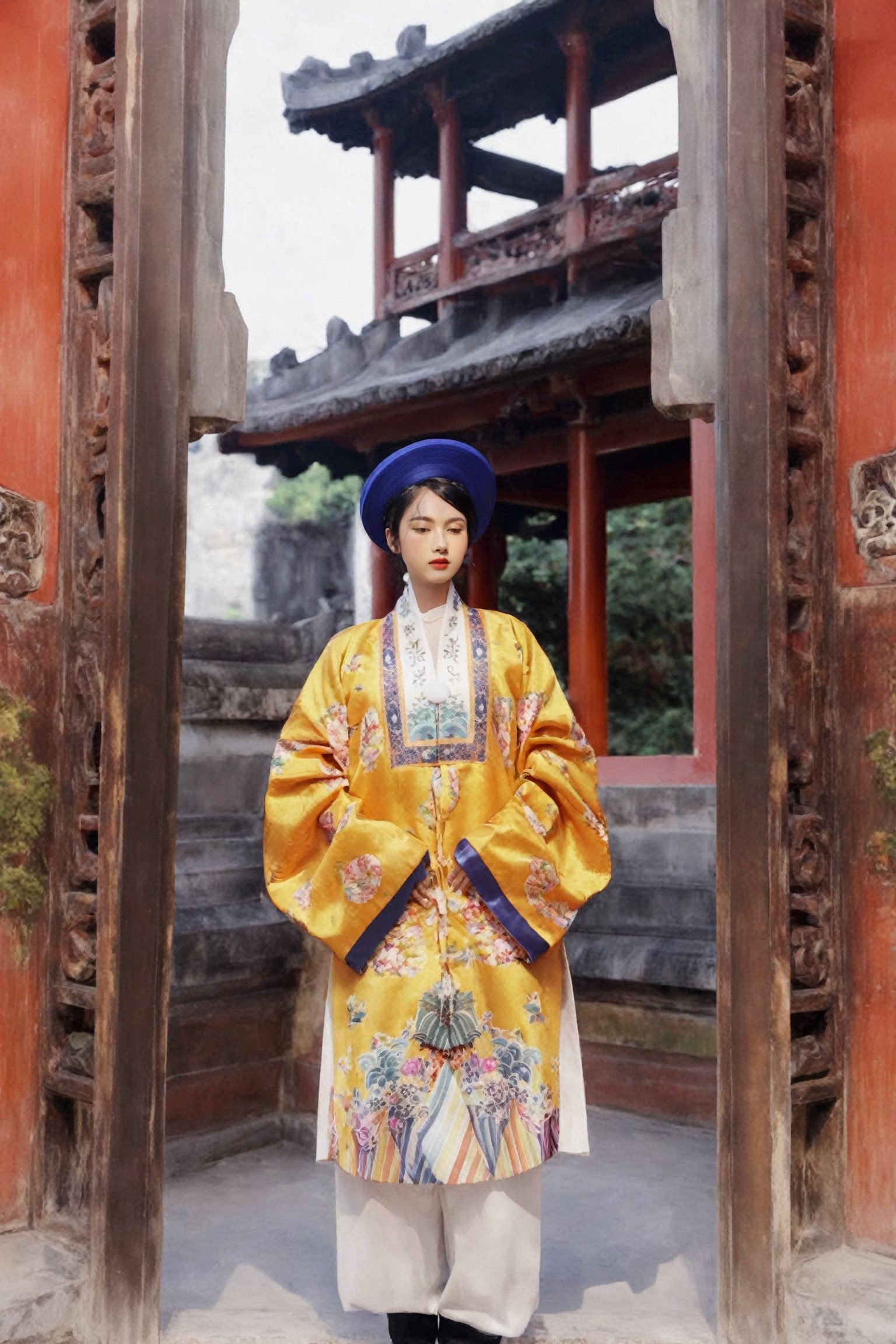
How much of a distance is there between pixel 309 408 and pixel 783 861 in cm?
763

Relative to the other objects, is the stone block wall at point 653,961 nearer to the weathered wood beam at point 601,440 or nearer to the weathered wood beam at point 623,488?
the weathered wood beam at point 601,440

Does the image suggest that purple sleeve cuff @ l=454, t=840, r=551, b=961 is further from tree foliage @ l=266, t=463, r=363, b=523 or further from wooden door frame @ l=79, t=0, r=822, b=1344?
tree foliage @ l=266, t=463, r=363, b=523

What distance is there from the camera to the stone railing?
28.2 ft

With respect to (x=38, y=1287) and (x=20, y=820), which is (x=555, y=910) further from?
(x=38, y=1287)

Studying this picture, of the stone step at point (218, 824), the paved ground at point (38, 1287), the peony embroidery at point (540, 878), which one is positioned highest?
the stone step at point (218, 824)

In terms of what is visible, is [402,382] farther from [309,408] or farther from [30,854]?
[30,854]

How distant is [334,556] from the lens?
20000 millimetres

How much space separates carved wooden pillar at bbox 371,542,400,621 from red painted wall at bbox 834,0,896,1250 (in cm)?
712

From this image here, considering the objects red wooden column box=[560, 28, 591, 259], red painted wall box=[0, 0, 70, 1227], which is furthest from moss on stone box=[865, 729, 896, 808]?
red wooden column box=[560, 28, 591, 259]

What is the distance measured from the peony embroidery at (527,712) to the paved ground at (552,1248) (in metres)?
1.52

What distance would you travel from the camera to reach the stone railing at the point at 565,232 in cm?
860


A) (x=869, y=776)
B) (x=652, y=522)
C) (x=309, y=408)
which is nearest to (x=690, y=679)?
(x=652, y=522)

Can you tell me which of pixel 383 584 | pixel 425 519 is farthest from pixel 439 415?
pixel 425 519

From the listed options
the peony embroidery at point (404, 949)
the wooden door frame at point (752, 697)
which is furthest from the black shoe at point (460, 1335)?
the peony embroidery at point (404, 949)
